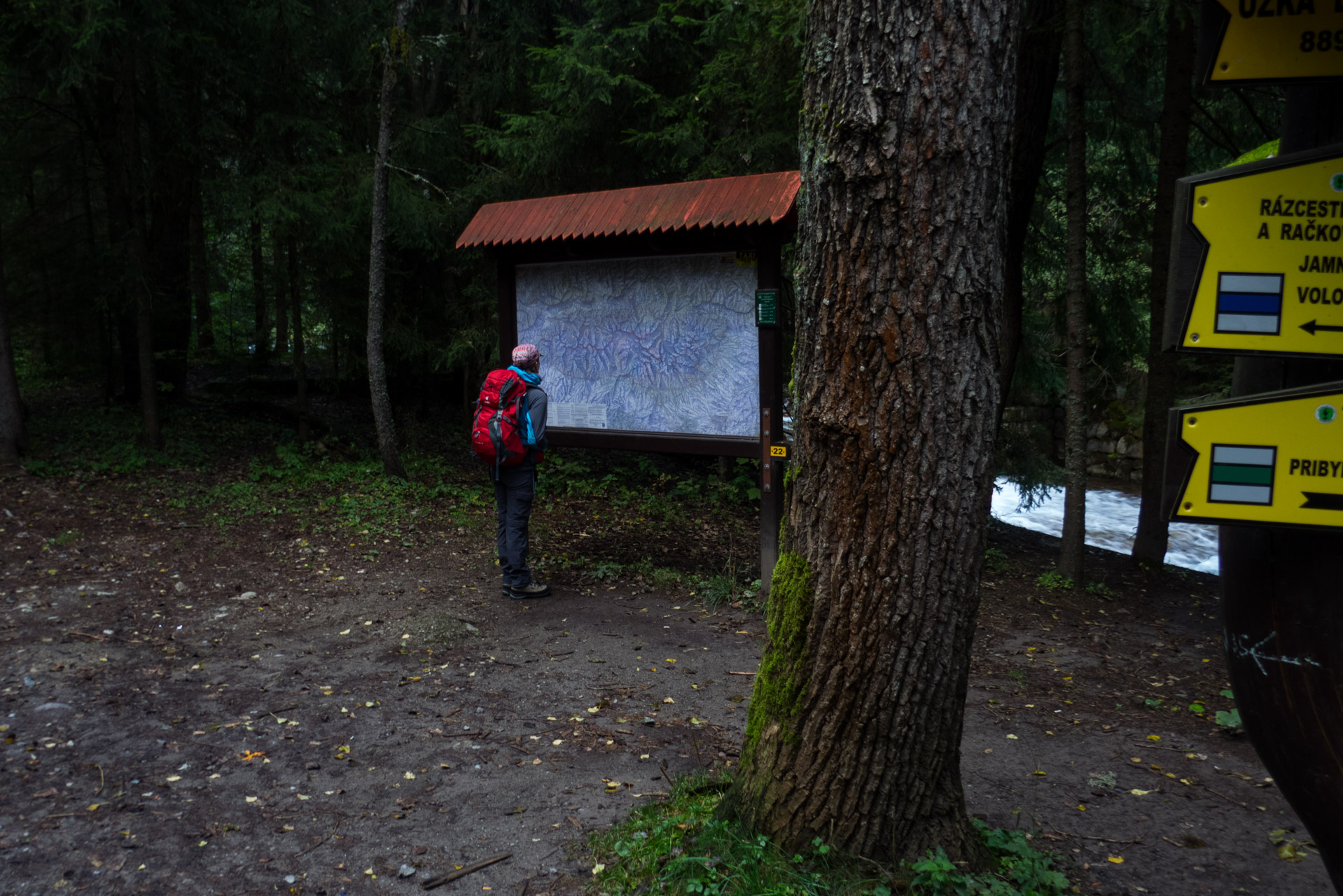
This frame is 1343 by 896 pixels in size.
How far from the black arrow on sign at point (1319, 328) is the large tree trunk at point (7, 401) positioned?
1161 cm

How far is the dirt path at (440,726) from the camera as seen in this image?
11.0ft

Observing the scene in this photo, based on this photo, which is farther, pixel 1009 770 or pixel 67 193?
pixel 67 193

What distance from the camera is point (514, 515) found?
22.2ft

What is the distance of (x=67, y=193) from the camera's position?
43.5ft

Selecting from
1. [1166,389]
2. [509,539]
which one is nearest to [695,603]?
[509,539]

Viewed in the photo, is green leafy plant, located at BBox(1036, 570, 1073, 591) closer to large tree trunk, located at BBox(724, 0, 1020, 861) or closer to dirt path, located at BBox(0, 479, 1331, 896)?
dirt path, located at BBox(0, 479, 1331, 896)

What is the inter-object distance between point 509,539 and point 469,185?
7.21 m

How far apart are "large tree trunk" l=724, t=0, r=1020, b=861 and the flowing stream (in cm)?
1103

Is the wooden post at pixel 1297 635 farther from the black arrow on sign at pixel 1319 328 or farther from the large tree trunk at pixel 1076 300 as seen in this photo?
the large tree trunk at pixel 1076 300

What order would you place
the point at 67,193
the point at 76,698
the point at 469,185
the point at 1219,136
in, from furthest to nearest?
1. the point at 67,193
2. the point at 469,185
3. the point at 1219,136
4. the point at 76,698

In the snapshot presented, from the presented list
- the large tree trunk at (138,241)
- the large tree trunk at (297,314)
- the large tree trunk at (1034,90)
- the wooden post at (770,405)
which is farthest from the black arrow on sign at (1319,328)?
the large tree trunk at (138,241)

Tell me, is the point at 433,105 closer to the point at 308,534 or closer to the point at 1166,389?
the point at 308,534

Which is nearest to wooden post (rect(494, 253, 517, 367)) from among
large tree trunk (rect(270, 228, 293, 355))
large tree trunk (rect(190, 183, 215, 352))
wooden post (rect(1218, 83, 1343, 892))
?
large tree trunk (rect(270, 228, 293, 355))

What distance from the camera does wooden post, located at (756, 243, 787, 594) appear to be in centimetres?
659
